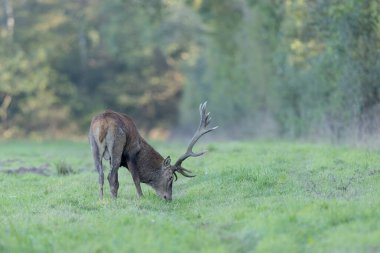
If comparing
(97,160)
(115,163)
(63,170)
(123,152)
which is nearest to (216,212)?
(115,163)

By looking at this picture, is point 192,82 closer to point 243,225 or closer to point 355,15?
point 355,15

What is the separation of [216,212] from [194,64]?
39938mm

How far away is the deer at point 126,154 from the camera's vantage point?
13.1 metres

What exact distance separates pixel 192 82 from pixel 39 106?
10301mm

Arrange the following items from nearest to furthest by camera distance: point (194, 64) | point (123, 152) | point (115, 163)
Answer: point (115, 163)
point (123, 152)
point (194, 64)

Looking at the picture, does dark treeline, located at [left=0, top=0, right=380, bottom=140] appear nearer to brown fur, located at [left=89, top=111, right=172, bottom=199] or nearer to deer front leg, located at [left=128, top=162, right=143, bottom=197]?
brown fur, located at [left=89, top=111, right=172, bottom=199]

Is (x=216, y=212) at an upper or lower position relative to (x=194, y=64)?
lower

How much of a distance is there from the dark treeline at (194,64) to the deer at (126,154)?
25.2 feet

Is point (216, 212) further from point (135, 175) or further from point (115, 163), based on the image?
point (135, 175)

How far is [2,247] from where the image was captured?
8633 mm

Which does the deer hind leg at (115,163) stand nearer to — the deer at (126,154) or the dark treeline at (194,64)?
the deer at (126,154)

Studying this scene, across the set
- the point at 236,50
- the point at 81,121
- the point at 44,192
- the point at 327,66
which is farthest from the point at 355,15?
the point at 81,121

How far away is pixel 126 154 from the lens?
44.9ft

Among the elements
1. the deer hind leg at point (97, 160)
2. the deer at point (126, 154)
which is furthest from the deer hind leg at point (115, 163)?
the deer hind leg at point (97, 160)
